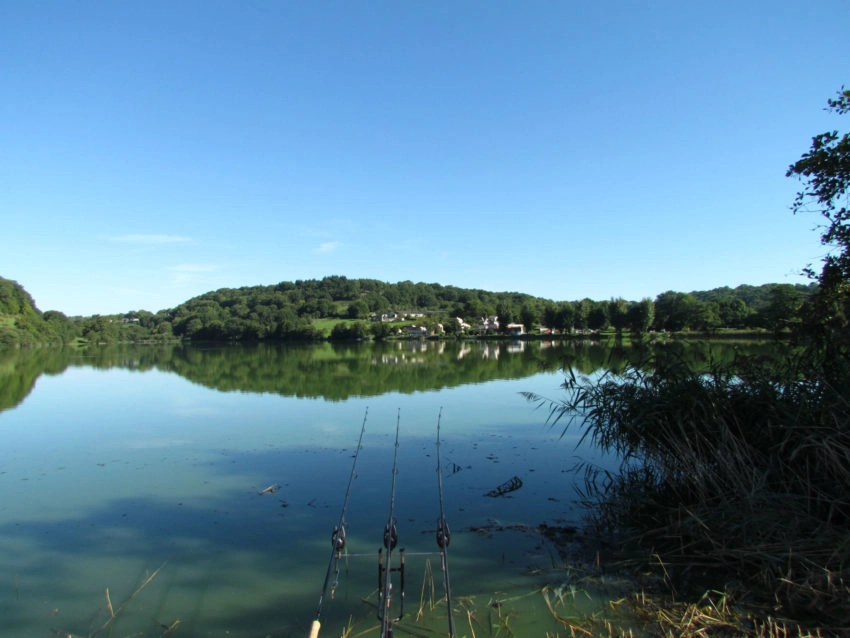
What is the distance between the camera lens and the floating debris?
8.02m

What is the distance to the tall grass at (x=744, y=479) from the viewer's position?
14.3ft

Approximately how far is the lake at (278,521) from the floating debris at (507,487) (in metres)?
0.07

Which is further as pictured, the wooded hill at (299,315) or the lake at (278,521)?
the wooded hill at (299,315)

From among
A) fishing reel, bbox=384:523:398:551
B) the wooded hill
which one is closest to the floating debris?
fishing reel, bbox=384:523:398:551

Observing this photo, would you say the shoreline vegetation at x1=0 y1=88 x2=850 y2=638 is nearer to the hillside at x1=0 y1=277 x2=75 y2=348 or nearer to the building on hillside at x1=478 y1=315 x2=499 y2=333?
the hillside at x1=0 y1=277 x2=75 y2=348

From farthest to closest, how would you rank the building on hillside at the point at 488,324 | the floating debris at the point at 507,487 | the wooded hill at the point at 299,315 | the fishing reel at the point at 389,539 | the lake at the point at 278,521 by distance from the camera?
1. the building on hillside at the point at 488,324
2. the wooded hill at the point at 299,315
3. the floating debris at the point at 507,487
4. the lake at the point at 278,521
5. the fishing reel at the point at 389,539

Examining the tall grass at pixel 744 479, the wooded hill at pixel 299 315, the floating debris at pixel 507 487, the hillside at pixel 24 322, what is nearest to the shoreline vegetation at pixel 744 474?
the tall grass at pixel 744 479

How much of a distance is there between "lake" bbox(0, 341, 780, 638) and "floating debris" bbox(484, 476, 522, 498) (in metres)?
0.07

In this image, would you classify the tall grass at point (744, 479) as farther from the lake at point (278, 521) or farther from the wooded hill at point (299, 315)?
the wooded hill at point (299, 315)

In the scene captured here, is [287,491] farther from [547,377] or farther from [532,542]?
[547,377]

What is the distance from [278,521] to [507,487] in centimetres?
358

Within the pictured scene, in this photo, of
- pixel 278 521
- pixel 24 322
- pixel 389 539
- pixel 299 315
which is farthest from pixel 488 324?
pixel 389 539

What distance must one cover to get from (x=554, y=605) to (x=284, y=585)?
8.81 feet

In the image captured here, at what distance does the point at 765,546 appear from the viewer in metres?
4.63
